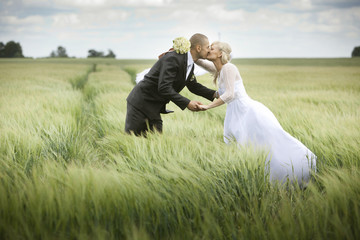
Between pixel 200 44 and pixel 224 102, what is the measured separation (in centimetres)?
60

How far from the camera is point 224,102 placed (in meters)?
2.46

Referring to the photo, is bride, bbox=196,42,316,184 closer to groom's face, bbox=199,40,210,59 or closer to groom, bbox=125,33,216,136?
groom's face, bbox=199,40,210,59

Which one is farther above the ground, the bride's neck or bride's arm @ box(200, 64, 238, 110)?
the bride's neck

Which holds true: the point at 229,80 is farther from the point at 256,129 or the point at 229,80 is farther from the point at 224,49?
the point at 256,129

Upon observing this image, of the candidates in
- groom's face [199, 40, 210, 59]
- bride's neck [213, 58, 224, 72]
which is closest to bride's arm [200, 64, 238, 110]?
bride's neck [213, 58, 224, 72]

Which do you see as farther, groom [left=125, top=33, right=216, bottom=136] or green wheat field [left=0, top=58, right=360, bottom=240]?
groom [left=125, top=33, right=216, bottom=136]

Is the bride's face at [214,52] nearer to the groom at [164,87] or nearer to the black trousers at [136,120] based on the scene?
the groom at [164,87]

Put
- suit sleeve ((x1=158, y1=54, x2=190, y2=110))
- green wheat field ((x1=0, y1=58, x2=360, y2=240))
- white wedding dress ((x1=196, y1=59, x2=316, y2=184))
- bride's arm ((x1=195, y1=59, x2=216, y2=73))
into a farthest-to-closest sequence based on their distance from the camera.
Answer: bride's arm ((x1=195, y1=59, x2=216, y2=73)) → suit sleeve ((x1=158, y1=54, x2=190, y2=110)) → white wedding dress ((x1=196, y1=59, x2=316, y2=184)) → green wheat field ((x1=0, y1=58, x2=360, y2=240))

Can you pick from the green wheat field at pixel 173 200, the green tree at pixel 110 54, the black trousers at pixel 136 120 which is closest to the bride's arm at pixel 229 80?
the green wheat field at pixel 173 200

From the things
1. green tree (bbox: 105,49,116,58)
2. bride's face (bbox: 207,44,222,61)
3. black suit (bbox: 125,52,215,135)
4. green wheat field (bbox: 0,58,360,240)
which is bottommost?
green wheat field (bbox: 0,58,360,240)

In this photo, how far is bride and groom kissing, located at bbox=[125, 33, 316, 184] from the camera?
2205 millimetres

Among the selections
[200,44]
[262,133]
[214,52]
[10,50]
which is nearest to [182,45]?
[200,44]

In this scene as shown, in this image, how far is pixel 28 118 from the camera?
10.3 feet

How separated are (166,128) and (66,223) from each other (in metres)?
1.99
